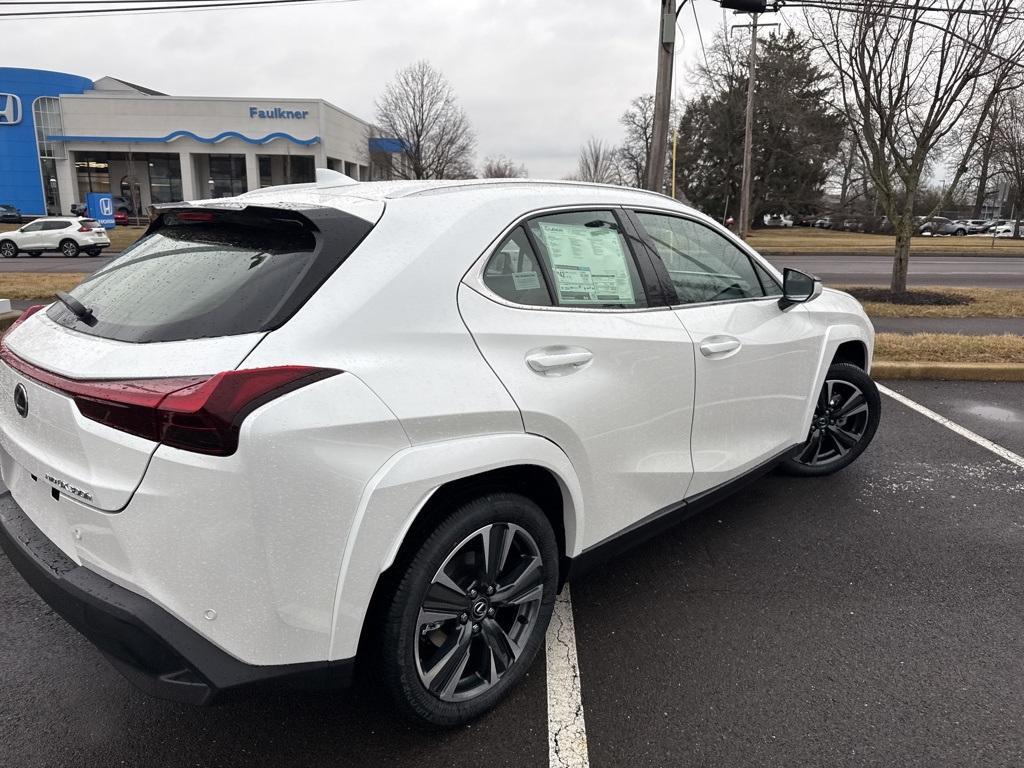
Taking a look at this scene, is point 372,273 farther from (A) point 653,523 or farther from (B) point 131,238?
(B) point 131,238

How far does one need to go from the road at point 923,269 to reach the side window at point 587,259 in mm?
15582

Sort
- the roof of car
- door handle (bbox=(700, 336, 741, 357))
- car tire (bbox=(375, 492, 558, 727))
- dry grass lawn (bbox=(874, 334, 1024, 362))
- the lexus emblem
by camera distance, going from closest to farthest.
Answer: car tire (bbox=(375, 492, 558, 727))
the lexus emblem
the roof of car
door handle (bbox=(700, 336, 741, 357))
dry grass lawn (bbox=(874, 334, 1024, 362))

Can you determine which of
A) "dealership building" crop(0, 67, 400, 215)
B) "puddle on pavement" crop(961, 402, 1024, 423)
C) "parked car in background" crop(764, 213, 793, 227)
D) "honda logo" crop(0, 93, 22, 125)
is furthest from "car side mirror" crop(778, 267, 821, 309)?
"honda logo" crop(0, 93, 22, 125)

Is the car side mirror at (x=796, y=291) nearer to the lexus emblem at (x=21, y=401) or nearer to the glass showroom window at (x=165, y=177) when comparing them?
the lexus emblem at (x=21, y=401)

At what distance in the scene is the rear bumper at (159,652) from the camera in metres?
1.88

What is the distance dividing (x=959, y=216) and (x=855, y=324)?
96305 mm

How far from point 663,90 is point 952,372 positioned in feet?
20.6

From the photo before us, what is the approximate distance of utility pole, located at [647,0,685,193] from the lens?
1099 cm

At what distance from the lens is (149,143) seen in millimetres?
52219

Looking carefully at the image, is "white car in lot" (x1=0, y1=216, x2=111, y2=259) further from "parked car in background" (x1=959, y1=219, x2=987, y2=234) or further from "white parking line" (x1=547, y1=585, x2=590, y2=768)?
"parked car in background" (x1=959, y1=219, x2=987, y2=234)

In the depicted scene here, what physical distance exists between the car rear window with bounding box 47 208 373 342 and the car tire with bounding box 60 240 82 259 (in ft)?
94.3

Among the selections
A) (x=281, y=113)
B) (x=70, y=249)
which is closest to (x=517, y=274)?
(x=70, y=249)

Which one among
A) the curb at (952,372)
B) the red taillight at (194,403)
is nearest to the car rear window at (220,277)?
the red taillight at (194,403)

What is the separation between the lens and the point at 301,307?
203cm
